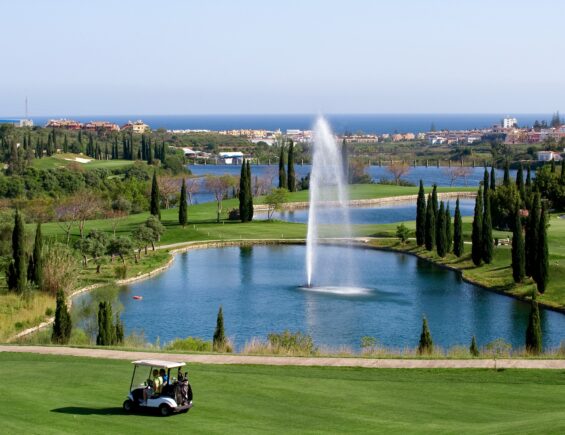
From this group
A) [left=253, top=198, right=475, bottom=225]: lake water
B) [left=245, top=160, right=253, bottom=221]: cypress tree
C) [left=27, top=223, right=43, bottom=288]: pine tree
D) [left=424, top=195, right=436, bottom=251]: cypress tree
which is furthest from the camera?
[left=253, top=198, right=475, bottom=225]: lake water

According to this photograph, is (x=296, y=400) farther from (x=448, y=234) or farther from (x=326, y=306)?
(x=448, y=234)

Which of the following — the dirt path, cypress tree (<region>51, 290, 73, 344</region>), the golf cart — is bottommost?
cypress tree (<region>51, 290, 73, 344</region>)

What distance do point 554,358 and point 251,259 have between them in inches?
1634

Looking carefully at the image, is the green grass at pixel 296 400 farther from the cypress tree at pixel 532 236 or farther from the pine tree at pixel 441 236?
the pine tree at pixel 441 236

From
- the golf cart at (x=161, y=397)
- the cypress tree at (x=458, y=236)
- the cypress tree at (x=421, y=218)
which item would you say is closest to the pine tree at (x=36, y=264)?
the cypress tree at (x=458, y=236)

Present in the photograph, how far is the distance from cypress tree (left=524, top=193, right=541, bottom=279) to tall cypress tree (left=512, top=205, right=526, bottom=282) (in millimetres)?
419

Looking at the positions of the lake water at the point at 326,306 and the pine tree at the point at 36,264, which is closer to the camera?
the lake water at the point at 326,306

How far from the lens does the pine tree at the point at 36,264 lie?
46.6 m

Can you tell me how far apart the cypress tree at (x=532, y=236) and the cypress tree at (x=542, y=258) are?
15.7 inches

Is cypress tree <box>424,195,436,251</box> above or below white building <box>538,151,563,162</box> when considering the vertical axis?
below

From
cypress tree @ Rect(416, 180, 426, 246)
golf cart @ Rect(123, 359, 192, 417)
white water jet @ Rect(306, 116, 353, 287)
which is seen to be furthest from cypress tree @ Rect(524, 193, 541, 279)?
golf cart @ Rect(123, 359, 192, 417)

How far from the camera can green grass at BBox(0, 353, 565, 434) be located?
1767cm

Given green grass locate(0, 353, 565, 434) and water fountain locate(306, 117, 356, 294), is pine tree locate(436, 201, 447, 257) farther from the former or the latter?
green grass locate(0, 353, 565, 434)

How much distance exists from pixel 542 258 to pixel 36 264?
85.9 ft
